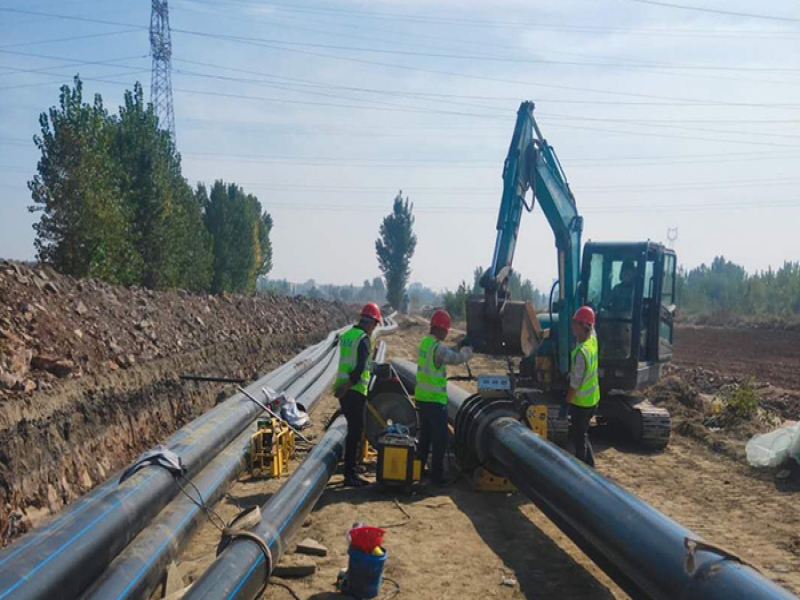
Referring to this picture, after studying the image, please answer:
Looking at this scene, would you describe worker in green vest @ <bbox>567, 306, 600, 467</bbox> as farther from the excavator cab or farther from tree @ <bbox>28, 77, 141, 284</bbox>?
tree @ <bbox>28, 77, 141, 284</bbox>

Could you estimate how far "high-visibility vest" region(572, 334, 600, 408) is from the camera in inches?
299

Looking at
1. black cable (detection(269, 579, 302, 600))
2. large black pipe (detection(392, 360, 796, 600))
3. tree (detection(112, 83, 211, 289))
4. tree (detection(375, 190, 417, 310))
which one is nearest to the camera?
large black pipe (detection(392, 360, 796, 600))

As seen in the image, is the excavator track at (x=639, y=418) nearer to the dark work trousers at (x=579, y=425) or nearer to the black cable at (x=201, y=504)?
the dark work trousers at (x=579, y=425)

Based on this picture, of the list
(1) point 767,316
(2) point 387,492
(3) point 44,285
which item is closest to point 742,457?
(2) point 387,492

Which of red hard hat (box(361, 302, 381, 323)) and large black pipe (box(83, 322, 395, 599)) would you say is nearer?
large black pipe (box(83, 322, 395, 599))

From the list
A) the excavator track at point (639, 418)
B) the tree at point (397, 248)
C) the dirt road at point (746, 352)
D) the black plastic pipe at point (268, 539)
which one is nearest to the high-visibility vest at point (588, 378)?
the black plastic pipe at point (268, 539)

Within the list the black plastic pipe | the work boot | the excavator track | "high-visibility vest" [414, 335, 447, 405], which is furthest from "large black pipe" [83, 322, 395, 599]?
the excavator track

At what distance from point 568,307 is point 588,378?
3.17 m

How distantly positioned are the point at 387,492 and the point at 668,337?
20.0 feet

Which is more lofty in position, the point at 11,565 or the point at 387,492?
the point at 11,565

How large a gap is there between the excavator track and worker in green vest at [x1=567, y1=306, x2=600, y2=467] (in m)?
2.77

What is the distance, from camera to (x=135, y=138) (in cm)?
2836

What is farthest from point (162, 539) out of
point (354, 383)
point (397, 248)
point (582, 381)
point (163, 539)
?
point (397, 248)

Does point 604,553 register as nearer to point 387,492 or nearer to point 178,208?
point 387,492
